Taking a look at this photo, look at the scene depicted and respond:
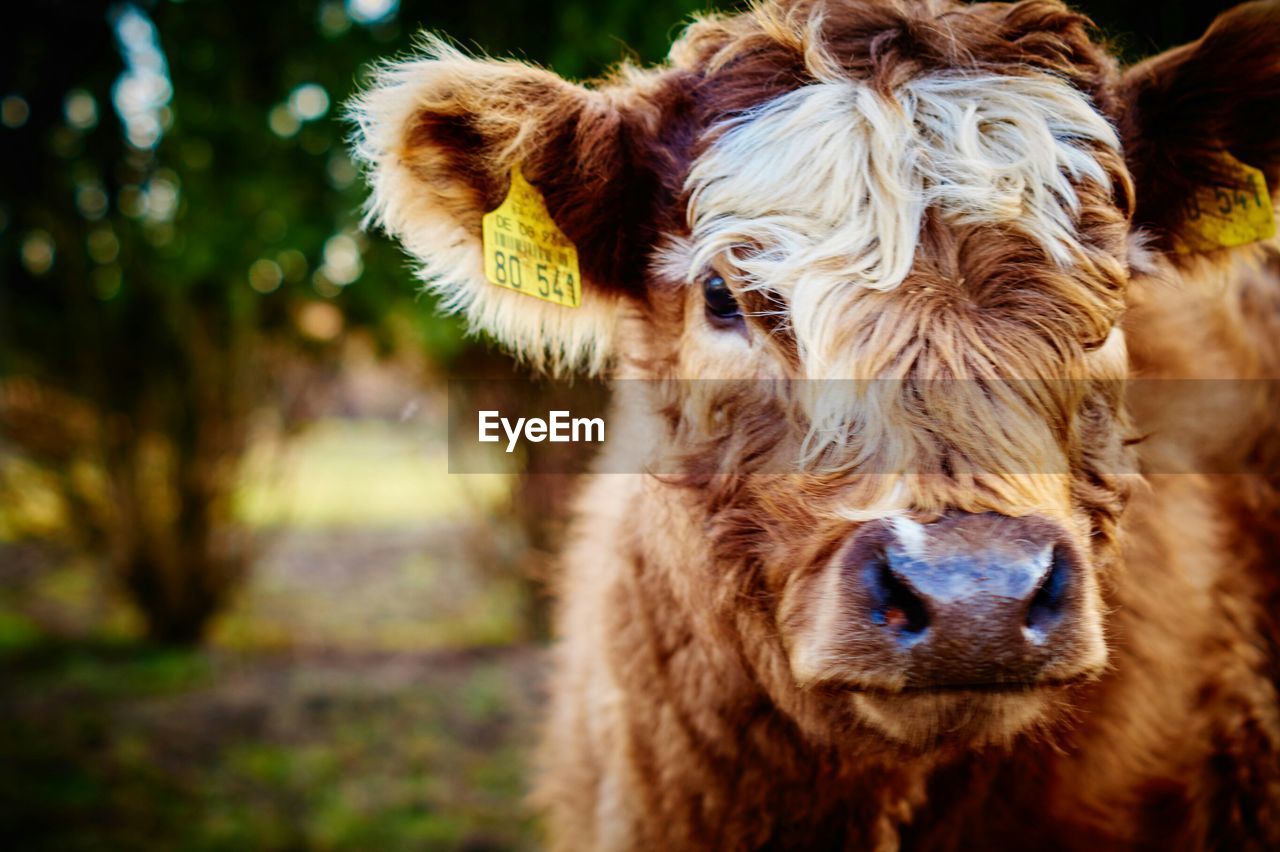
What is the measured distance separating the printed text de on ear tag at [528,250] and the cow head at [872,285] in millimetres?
46

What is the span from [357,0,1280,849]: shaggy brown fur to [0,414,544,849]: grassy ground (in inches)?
95.5

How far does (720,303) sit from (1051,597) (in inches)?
32.0

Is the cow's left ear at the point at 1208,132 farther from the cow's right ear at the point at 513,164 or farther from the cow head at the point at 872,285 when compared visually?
the cow's right ear at the point at 513,164

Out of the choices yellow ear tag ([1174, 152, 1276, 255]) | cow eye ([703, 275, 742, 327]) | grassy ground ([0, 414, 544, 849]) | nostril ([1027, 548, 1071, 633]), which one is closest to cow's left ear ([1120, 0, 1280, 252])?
yellow ear tag ([1174, 152, 1276, 255])

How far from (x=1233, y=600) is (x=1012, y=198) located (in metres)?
1.33

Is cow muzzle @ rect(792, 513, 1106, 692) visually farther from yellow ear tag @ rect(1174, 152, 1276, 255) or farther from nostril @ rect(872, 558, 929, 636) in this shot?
yellow ear tag @ rect(1174, 152, 1276, 255)

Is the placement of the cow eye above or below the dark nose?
above

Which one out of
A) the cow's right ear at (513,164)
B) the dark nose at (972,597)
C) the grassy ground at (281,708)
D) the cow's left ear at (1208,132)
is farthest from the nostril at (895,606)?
the grassy ground at (281,708)

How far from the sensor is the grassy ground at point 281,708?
427 cm

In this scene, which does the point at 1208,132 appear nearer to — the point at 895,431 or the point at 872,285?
the point at 872,285

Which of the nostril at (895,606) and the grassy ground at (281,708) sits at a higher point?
the nostril at (895,606)

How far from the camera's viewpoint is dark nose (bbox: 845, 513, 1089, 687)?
1268 millimetres

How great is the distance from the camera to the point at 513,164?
1893 mm

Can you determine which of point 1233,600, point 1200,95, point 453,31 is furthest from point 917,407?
point 453,31
